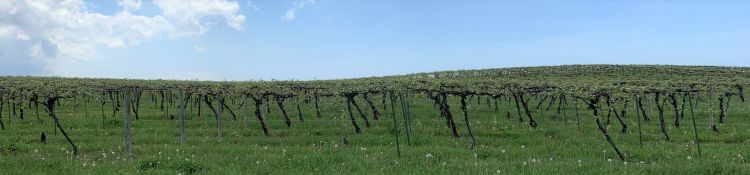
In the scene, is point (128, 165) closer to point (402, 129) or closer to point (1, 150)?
point (1, 150)

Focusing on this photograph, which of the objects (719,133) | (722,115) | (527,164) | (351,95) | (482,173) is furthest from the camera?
(722,115)

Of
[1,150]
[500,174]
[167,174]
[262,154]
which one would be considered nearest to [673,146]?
[500,174]

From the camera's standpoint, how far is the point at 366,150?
13.3 metres

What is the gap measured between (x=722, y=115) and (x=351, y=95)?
47.7 ft

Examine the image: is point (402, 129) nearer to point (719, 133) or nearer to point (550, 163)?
point (550, 163)

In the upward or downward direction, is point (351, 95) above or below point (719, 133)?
above

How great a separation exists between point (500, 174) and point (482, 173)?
333 millimetres

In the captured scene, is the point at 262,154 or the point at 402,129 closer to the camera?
the point at 262,154

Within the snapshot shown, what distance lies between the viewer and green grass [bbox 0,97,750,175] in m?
10.2

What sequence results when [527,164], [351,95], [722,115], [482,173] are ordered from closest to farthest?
[482,173], [527,164], [351,95], [722,115]

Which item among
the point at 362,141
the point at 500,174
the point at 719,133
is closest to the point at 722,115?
the point at 719,133

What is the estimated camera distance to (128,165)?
10.7 m

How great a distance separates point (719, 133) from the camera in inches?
723

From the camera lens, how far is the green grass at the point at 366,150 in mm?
10180
